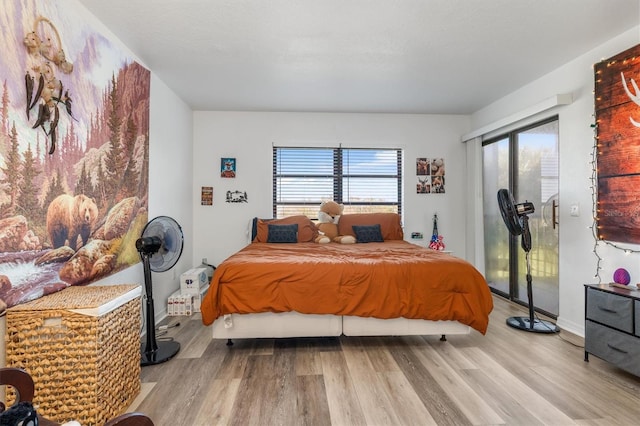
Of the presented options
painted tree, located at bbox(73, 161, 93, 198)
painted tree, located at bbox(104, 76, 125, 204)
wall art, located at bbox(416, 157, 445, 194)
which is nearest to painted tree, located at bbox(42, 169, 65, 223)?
painted tree, located at bbox(73, 161, 93, 198)

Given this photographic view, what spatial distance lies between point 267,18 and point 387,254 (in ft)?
7.01

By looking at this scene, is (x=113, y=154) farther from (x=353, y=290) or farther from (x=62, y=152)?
(x=353, y=290)

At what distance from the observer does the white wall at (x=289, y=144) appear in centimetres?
454

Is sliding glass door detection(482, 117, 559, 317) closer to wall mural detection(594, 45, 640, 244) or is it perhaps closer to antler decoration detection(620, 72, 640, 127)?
wall mural detection(594, 45, 640, 244)

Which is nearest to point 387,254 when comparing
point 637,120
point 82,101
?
point 637,120

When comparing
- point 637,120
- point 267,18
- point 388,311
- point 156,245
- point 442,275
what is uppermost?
point 267,18

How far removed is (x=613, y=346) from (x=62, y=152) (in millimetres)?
3748

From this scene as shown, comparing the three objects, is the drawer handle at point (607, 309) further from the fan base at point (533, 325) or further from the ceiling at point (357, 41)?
the ceiling at point (357, 41)

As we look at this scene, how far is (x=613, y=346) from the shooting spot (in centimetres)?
212

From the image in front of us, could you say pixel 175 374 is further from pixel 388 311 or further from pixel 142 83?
pixel 142 83

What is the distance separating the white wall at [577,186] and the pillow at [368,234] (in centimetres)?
185

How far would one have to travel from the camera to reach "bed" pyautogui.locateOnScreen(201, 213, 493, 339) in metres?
2.43

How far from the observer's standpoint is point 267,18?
2258 mm

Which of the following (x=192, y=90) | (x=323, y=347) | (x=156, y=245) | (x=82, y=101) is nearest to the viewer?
(x=82, y=101)
